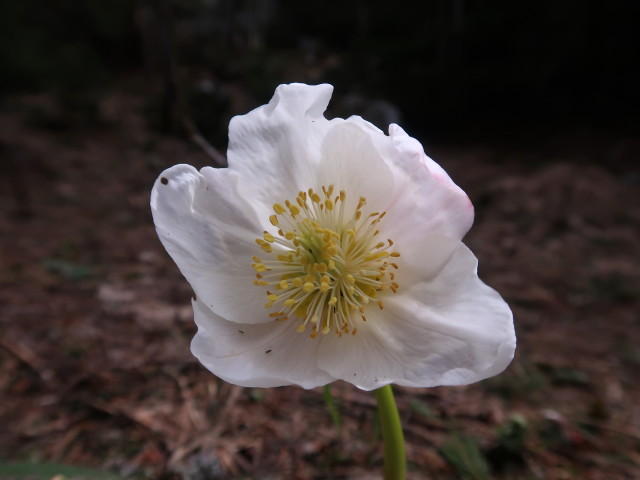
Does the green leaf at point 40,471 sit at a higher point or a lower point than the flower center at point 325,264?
lower

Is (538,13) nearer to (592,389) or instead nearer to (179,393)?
(592,389)

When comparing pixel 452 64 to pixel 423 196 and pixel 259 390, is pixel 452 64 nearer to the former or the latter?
pixel 259 390

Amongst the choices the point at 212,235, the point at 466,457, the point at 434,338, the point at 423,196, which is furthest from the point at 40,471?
the point at 466,457

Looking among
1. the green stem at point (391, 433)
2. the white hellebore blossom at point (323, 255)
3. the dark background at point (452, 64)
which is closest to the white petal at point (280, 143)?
the white hellebore blossom at point (323, 255)

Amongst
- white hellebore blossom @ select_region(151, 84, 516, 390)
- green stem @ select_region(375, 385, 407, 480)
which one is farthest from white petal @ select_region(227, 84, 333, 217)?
green stem @ select_region(375, 385, 407, 480)

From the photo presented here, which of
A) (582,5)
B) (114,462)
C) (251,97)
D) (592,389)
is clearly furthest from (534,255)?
(251,97)

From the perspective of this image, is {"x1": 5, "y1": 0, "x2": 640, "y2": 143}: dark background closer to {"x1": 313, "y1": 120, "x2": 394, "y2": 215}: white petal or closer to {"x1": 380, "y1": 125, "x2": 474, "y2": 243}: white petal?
{"x1": 313, "y1": 120, "x2": 394, "y2": 215}: white petal

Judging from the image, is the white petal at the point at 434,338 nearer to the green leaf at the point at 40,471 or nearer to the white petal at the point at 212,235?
the white petal at the point at 212,235
